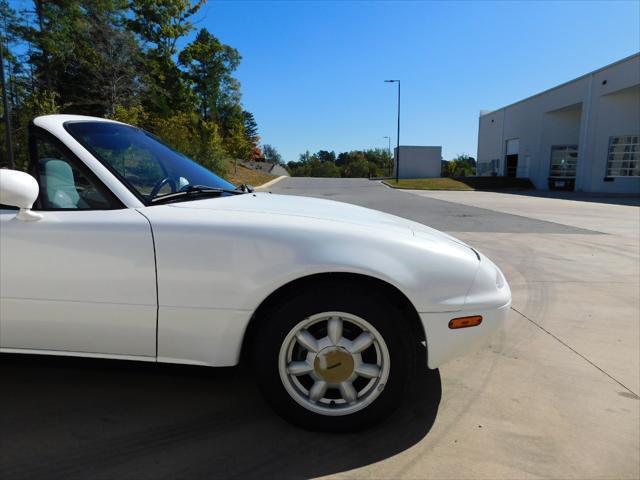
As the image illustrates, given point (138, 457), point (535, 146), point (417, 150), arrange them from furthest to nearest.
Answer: point (417, 150)
point (535, 146)
point (138, 457)

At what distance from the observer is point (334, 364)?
81.9 inches

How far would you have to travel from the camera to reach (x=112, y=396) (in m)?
2.47

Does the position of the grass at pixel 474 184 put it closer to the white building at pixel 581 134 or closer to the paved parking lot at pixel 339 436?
the white building at pixel 581 134

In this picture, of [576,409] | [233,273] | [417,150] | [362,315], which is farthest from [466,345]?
[417,150]

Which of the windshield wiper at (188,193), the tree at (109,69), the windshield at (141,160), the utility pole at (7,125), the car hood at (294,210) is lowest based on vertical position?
the car hood at (294,210)

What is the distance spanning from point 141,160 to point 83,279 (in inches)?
37.3

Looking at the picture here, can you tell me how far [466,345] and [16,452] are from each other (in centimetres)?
218

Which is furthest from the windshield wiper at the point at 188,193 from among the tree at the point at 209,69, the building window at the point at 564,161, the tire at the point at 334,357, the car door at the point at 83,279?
the tree at the point at 209,69

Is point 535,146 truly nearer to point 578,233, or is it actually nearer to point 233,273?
point 578,233

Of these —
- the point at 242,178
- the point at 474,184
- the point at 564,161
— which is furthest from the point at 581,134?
the point at 242,178

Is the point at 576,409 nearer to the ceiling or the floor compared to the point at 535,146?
nearer to the floor

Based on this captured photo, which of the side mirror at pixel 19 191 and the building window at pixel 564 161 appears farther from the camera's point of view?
the building window at pixel 564 161

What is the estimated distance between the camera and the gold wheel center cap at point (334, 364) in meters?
2.07

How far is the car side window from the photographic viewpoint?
210cm
